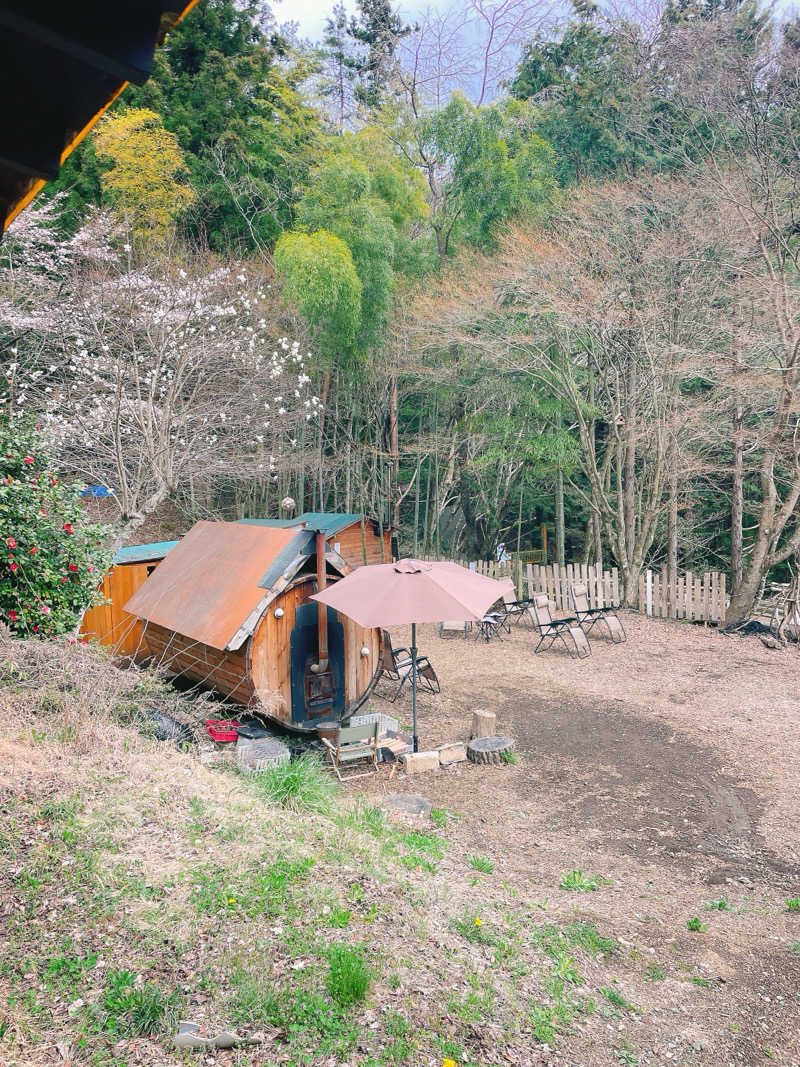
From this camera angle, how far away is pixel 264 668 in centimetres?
661

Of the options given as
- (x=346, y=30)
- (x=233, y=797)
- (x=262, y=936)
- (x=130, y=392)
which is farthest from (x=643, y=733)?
(x=346, y=30)

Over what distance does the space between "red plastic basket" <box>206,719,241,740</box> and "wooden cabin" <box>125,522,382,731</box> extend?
244 mm

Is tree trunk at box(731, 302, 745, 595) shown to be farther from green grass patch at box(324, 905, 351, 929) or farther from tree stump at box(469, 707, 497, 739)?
green grass patch at box(324, 905, 351, 929)

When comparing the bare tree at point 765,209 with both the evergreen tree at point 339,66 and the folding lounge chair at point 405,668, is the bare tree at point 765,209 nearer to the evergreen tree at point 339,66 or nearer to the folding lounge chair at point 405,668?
the folding lounge chair at point 405,668

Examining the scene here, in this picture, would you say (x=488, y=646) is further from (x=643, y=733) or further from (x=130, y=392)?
(x=130, y=392)

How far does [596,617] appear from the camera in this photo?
11180mm

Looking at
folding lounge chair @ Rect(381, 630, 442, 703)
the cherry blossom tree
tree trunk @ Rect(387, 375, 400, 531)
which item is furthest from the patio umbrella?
tree trunk @ Rect(387, 375, 400, 531)

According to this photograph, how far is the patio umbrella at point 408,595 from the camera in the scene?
5.97m

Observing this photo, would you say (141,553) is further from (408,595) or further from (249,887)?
(249,887)

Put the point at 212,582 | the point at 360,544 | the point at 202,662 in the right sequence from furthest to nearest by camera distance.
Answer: the point at 360,544, the point at 212,582, the point at 202,662

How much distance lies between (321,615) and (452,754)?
1.89m

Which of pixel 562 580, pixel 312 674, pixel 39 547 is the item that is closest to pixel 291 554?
pixel 312 674

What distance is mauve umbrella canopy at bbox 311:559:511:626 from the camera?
597cm

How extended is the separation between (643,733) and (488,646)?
13.6ft
